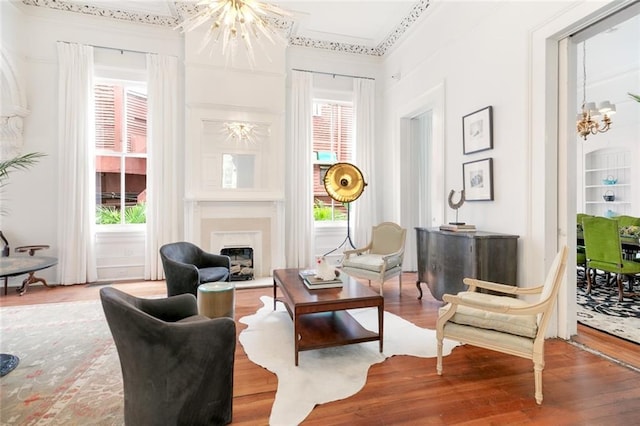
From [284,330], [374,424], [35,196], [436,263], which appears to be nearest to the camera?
[374,424]

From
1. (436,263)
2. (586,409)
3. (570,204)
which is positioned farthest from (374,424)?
(570,204)

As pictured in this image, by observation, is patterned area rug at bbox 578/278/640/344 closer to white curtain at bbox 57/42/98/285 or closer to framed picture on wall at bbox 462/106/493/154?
framed picture on wall at bbox 462/106/493/154

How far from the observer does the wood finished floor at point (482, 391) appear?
1.84m

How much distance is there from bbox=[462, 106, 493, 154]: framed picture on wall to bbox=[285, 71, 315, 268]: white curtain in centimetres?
270

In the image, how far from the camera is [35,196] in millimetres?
4727

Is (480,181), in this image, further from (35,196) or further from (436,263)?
(35,196)

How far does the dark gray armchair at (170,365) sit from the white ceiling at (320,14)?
482 cm

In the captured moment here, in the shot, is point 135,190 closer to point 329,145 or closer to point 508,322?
point 329,145

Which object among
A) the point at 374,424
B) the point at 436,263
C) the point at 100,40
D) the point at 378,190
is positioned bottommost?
the point at 374,424

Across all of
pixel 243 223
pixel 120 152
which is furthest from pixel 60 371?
pixel 120 152

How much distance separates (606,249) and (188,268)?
5027 millimetres

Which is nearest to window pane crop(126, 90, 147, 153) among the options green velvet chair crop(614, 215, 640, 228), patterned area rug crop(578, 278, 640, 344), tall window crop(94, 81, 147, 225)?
tall window crop(94, 81, 147, 225)

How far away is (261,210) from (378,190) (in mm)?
2353

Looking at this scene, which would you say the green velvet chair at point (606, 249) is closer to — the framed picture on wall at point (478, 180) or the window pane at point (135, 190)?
the framed picture on wall at point (478, 180)
